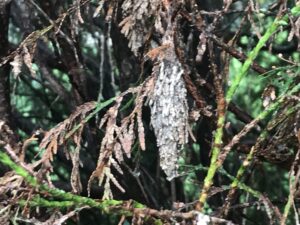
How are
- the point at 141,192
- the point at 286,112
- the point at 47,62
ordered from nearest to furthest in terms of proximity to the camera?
1. the point at 286,112
2. the point at 141,192
3. the point at 47,62

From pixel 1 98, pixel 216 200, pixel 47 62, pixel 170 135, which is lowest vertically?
pixel 216 200

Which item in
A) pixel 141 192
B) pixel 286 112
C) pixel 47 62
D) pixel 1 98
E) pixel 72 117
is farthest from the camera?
pixel 47 62

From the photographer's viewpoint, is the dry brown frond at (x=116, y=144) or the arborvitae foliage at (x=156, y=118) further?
the dry brown frond at (x=116, y=144)

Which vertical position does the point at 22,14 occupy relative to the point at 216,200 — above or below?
above

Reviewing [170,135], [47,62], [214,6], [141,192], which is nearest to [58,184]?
[141,192]

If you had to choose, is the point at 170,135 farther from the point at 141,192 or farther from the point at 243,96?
the point at 243,96

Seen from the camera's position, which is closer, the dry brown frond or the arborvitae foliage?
the arborvitae foliage

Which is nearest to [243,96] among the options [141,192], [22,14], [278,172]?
[278,172]

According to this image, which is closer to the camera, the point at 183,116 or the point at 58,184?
the point at 183,116

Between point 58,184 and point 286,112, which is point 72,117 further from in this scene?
point 58,184
